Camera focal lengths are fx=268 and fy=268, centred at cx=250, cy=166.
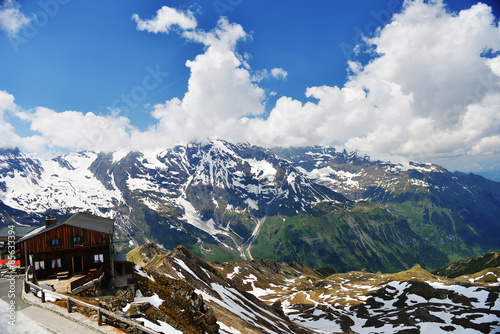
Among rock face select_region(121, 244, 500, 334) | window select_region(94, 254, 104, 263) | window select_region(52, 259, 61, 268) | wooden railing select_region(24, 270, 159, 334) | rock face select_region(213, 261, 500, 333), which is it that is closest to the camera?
wooden railing select_region(24, 270, 159, 334)

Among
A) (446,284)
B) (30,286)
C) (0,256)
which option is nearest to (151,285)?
(30,286)

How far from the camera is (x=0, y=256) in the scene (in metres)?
54.9

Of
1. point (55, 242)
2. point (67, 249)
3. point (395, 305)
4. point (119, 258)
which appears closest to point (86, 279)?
point (67, 249)

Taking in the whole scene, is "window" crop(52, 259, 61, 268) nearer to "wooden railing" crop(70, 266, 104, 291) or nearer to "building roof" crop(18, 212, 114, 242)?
"building roof" crop(18, 212, 114, 242)

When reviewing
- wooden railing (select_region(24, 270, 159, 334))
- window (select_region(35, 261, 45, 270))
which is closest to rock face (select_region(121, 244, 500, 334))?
wooden railing (select_region(24, 270, 159, 334))

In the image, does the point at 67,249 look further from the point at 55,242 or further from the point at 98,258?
the point at 98,258

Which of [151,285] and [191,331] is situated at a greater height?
[151,285]

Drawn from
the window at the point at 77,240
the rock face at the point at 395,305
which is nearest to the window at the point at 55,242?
the window at the point at 77,240

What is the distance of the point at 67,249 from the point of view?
1554 inches

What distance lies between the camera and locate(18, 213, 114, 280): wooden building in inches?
1512

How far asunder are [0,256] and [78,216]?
84.9 feet

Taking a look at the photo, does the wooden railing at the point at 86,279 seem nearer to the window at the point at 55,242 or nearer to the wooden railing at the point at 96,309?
the wooden railing at the point at 96,309

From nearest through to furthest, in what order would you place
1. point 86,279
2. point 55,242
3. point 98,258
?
point 86,279 < point 55,242 < point 98,258

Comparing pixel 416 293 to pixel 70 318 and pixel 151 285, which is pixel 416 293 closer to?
pixel 151 285
